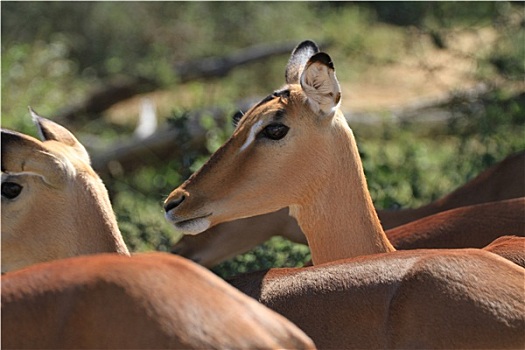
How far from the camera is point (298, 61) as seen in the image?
19.0 feet

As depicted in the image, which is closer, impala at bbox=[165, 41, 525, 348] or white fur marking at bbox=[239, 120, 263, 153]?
impala at bbox=[165, 41, 525, 348]

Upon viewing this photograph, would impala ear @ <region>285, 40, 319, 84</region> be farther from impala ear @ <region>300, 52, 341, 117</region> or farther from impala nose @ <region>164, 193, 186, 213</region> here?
impala nose @ <region>164, 193, 186, 213</region>

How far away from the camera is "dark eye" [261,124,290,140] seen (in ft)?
17.1

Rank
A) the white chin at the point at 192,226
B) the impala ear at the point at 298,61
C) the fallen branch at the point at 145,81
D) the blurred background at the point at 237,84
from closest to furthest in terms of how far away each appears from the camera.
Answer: the white chin at the point at 192,226 → the impala ear at the point at 298,61 → the blurred background at the point at 237,84 → the fallen branch at the point at 145,81

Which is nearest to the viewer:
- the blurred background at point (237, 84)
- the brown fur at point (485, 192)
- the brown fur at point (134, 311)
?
the brown fur at point (134, 311)

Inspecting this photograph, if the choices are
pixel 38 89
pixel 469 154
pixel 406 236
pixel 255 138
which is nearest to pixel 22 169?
pixel 255 138

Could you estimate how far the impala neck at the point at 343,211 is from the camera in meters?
5.29

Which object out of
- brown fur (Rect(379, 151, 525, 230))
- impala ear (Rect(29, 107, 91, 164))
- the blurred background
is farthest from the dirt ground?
impala ear (Rect(29, 107, 91, 164))

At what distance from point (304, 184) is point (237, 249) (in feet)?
5.83

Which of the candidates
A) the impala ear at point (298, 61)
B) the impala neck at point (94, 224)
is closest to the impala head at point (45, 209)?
the impala neck at point (94, 224)

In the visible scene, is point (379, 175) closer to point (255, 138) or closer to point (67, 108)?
point (255, 138)

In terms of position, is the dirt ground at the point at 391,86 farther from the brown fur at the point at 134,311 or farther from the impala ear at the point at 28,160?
the brown fur at the point at 134,311

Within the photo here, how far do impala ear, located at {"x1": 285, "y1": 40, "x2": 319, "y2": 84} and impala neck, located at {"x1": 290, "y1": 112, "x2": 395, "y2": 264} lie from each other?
0.45m

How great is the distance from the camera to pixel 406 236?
582 cm
